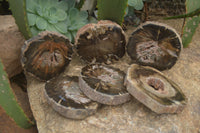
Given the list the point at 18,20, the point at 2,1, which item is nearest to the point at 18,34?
the point at 18,20

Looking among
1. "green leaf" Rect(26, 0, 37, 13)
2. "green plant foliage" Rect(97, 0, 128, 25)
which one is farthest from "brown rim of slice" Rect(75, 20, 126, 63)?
"green leaf" Rect(26, 0, 37, 13)

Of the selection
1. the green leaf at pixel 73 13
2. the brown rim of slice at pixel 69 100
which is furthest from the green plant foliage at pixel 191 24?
the brown rim of slice at pixel 69 100

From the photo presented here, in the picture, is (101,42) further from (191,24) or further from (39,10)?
(191,24)

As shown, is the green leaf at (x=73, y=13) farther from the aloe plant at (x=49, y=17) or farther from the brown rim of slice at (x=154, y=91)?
the brown rim of slice at (x=154, y=91)

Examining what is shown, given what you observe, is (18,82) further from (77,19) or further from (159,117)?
(159,117)

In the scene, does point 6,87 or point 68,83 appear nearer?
point 6,87

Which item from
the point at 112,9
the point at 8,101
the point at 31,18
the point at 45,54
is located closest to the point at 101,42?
the point at 112,9
